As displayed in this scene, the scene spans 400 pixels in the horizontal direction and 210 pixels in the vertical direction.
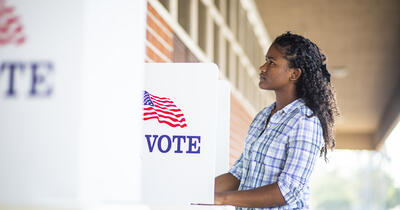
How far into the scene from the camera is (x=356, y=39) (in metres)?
10.5

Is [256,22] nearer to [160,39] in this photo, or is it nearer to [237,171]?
[160,39]

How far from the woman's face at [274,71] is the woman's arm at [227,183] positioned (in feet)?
1.28

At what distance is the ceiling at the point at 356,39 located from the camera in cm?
885

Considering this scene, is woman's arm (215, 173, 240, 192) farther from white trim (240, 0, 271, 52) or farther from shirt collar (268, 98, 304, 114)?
white trim (240, 0, 271, 52)

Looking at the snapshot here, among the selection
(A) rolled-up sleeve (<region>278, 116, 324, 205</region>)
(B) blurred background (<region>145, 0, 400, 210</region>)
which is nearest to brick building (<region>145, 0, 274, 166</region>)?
(B) blurred background (<region>145, 0, 400, 210</region>)

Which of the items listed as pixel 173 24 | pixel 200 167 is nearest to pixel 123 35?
pixel 200 167

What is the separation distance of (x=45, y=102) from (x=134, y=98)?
0.52 feet

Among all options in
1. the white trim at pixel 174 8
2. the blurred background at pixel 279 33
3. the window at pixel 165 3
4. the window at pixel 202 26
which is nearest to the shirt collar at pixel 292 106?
the blurred background at pixel 279 33

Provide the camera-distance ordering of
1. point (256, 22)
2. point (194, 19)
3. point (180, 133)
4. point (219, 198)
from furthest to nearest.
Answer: point (256, 22) < point (194, 19) < point (219, 198) < point (180, 133)

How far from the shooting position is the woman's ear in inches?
92.9

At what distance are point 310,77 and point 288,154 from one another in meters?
0.39

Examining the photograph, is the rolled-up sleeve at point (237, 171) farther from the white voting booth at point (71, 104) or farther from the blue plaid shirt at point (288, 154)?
the white voting booth at point (71, 104)

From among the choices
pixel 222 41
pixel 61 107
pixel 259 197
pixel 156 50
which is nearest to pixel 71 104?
pixel 61 107

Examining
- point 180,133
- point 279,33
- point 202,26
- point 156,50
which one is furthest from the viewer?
point 279,33
